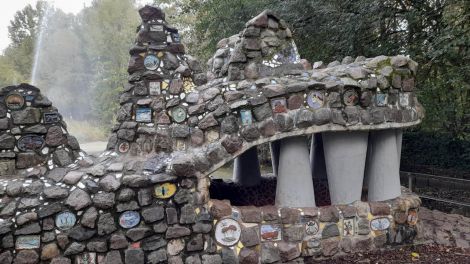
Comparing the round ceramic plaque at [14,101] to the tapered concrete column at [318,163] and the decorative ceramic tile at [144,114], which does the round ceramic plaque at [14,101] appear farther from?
the tapered concrete column at [318,163]

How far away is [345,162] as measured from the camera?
18.0 feet

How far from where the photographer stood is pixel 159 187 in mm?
4609

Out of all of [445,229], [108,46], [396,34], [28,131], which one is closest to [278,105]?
[28,131]

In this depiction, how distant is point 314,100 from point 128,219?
8.15ft

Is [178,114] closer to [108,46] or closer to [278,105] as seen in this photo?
[278,105]

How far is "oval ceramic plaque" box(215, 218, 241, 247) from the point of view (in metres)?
4.82

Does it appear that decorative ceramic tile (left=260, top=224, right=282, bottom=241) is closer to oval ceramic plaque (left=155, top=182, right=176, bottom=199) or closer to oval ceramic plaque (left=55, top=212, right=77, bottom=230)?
oval ceramic plaque (left=155, top=182, right=176, bottom=199)

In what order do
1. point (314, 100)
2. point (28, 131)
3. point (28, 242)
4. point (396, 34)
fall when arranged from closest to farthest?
point (28, 242)
point (28, 131)
point (314, 100)
point (396, 34)

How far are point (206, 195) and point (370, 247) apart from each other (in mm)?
2216

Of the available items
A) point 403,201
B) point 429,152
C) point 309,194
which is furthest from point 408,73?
point 429,152

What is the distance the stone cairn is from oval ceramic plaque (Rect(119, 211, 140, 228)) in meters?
0.01

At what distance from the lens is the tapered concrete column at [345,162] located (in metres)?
5.48

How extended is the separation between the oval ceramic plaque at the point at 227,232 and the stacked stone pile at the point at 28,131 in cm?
181

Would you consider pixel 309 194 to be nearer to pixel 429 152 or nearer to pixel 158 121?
Answer: pixel 158 121
